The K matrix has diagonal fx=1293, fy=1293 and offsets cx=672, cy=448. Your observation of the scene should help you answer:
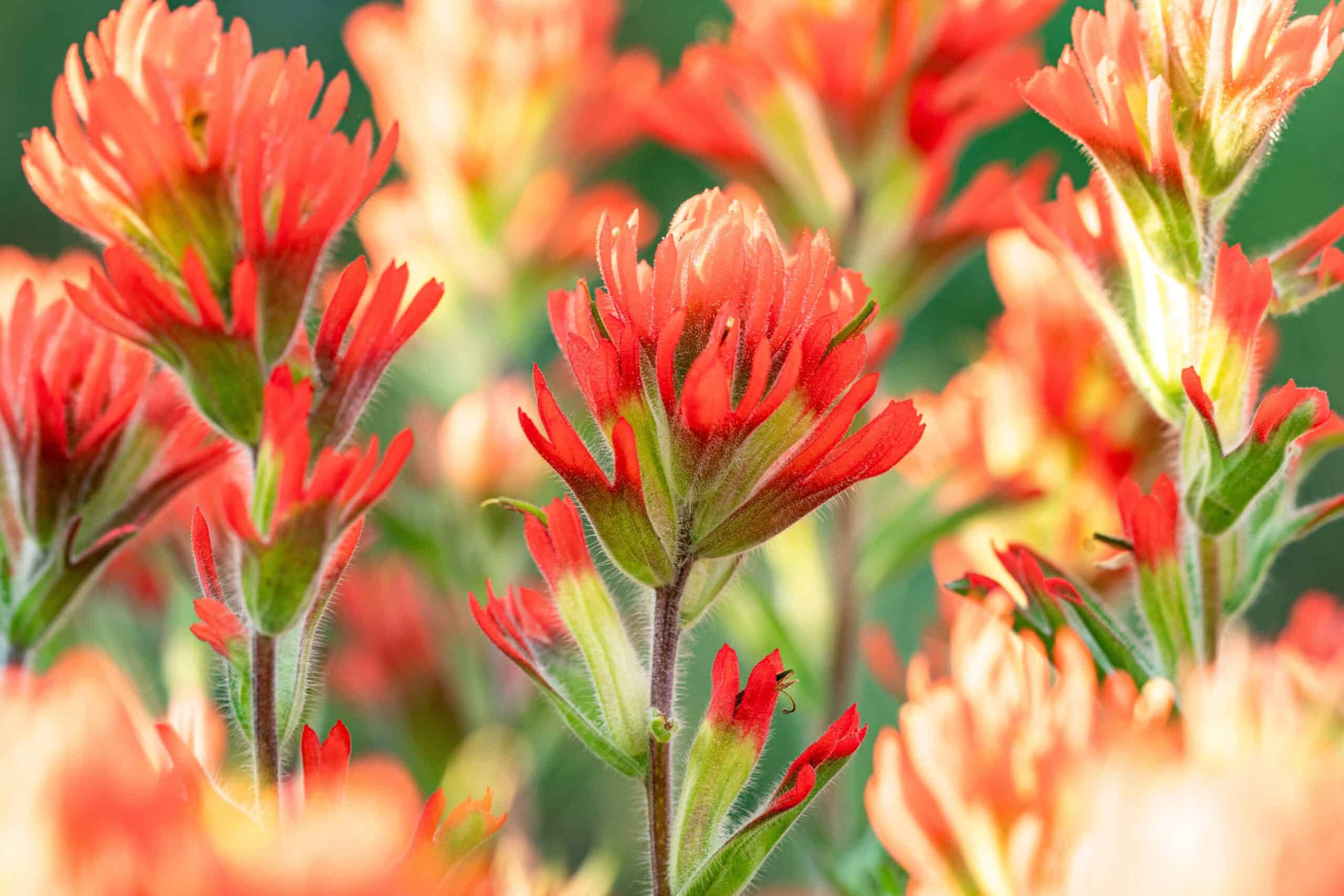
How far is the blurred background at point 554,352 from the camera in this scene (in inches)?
29.4

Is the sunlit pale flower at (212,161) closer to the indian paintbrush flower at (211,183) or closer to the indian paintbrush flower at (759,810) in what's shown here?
the indian paintbrush flower at (211,183)

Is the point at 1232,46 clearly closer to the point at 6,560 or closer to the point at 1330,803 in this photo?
the point at 1330,803

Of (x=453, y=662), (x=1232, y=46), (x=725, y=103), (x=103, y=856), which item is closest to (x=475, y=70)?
(x=725, y=103)

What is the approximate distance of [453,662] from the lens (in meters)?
0.77

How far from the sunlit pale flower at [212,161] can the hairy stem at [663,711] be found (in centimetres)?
13

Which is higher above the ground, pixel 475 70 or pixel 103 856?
pixel 475 70

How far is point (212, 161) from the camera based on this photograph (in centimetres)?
36

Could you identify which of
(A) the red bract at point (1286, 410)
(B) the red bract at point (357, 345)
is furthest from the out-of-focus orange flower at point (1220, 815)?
(B) the red bract at point (357, 345)

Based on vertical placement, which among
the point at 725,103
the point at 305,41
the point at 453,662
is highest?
the point at 305,41

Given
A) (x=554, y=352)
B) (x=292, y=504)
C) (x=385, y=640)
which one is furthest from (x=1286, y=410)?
(x=554, y=352)

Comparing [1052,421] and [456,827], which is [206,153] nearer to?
[456,827]

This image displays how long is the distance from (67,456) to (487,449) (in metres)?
0.33

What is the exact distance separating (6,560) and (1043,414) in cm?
45

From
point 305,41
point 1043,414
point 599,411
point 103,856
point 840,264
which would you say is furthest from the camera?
point 305,41
